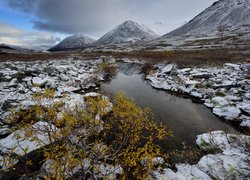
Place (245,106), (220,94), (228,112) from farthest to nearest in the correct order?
(220,94) < (228,112) < (245,106)

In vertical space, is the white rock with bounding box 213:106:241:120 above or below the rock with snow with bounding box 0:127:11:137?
below

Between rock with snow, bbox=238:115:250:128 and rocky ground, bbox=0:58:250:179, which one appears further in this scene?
rock with snow, bbox=238:115:250:128

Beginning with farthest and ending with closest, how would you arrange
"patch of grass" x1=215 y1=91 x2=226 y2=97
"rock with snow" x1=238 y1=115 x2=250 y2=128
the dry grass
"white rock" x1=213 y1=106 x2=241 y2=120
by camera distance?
the dry grass < "patch of grass" x1=215 y1=91 x2=226 y2=97 < "white rock" x1=213 y1=106 x2=241 y2=120 < "rock with snow" x1=238 y1=115 x2=250 y2=128

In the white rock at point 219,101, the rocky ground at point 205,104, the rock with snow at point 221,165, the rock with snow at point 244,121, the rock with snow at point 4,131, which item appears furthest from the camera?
the white rock at point 219,101

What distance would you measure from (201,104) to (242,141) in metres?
4.77

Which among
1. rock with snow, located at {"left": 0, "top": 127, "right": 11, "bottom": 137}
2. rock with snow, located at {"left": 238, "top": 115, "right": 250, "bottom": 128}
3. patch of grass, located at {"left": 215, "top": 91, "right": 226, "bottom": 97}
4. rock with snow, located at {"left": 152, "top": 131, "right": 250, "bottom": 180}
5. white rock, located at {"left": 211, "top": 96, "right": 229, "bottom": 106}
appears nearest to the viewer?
rock with snow, located at {"left": 152, "top": 131, "right": 250, "bottom": 180}

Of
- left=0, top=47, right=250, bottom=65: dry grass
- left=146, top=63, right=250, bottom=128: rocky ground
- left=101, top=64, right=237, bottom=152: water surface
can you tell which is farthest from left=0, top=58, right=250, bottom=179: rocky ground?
left=0, top=47, right=250, bottom=65: dry grass

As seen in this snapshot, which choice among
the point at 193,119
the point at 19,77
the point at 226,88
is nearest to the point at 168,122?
the point at 193,119

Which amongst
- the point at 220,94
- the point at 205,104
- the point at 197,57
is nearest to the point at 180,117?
the point at 205,104

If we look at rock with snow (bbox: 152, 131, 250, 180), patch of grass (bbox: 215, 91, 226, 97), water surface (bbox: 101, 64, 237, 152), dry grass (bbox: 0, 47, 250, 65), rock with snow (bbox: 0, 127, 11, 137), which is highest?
dry grass (bbox: 0, 47, 250, 65)

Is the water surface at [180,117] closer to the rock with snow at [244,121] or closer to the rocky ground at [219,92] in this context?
the rock with snow at [244,121]

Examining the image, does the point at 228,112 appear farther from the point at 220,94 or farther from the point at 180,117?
the point at 220,94

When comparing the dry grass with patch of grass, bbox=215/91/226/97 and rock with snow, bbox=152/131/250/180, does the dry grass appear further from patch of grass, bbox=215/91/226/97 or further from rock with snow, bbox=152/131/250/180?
rock with snow, bbox=152/131/250/180

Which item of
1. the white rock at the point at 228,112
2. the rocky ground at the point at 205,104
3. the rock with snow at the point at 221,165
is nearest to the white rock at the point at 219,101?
the rocky ground at the point at 205,104
